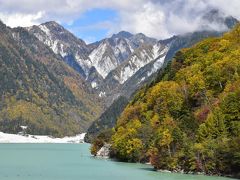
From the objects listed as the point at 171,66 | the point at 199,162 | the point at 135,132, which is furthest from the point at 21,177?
the point at 171,66

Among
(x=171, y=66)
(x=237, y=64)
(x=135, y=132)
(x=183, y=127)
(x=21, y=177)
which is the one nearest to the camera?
(x=21, y=177)

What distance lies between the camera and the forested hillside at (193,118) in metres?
115

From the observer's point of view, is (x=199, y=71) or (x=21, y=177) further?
(x=199, y=71)

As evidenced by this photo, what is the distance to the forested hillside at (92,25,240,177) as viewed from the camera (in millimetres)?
115125

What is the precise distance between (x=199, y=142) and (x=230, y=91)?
69.3 ft

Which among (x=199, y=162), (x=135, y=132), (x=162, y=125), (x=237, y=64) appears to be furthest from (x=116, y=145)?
(x=199, y=162)

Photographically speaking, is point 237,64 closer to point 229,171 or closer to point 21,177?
point 229,171

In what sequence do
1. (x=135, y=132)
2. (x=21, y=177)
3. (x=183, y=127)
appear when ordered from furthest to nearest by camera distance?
1. (x=135, y=132)
2. (x=183, y=127)
3. (x=21, y=177)

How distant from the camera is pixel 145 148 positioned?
15700 centimetres

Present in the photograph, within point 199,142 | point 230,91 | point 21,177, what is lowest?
→ point 21,177

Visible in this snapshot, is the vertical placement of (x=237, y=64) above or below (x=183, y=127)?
above

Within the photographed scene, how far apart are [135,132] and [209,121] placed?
133ft

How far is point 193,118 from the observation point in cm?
13300

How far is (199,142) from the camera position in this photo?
121875mm
